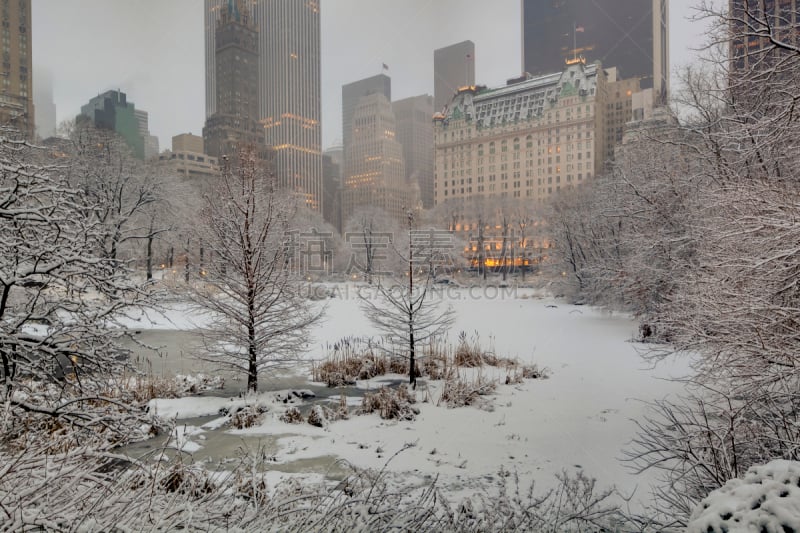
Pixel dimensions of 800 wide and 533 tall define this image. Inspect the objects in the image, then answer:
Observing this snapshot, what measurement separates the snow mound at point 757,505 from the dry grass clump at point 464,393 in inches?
300

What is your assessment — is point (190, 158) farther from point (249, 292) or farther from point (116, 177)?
point (249, 292)

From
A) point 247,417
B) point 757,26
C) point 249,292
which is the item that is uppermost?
point 757,26

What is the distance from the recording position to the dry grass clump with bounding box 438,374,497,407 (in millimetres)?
10720

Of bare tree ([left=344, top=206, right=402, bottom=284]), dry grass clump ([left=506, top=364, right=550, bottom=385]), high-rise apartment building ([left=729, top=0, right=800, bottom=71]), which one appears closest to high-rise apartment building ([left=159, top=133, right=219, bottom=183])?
bare tree ([left=344, top=206, right=402, bottom=284])

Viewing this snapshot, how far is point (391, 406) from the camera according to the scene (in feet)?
33.0

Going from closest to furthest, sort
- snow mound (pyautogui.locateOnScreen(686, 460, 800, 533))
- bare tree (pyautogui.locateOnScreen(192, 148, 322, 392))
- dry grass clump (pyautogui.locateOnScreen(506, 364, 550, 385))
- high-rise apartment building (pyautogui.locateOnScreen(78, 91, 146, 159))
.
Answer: snow mound (pyautogui.locateOnScreen(686, 460, 800, 533)) → bare tree (pyautogui.locateOnScreen(192, 148, 322, 392)) → dry grass clump (pyautogui.locateOnScreen(506, 364, 550, 385)) → high-rise apartment building (pyautogui.locateOnScreen(78, 91, 146, 159))

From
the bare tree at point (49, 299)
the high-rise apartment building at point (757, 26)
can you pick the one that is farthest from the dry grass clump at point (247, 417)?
the high-rise apartment building at point (757, 26)

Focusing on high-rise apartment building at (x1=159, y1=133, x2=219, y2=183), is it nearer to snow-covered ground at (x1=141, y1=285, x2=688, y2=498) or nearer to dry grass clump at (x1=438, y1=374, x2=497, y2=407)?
dry grass clump at (x1=438, y1=374, x2=497, y2=407)

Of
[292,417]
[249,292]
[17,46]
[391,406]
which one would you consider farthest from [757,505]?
[17,46]

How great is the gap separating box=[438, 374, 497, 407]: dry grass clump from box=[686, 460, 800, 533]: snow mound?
7.63m

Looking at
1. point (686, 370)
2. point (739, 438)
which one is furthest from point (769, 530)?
point (686, 370)

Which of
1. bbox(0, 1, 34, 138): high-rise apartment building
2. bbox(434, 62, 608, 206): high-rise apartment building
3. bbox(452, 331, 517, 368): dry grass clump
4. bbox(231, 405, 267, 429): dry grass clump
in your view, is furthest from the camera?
bbox(434, 62, 608, 206): high-rise apartment building

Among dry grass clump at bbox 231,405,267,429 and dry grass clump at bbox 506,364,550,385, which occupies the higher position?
dry grass clump at bbox 231,405,267,429

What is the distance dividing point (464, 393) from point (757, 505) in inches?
324
